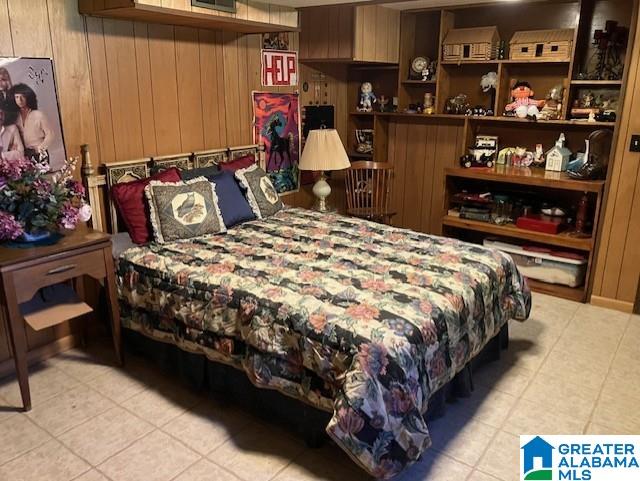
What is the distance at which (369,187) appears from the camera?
4445 mm

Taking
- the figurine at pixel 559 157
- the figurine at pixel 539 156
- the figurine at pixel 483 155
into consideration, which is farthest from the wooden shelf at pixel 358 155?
the figurine at pixel 559 157

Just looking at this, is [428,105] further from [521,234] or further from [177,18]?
[177,18]

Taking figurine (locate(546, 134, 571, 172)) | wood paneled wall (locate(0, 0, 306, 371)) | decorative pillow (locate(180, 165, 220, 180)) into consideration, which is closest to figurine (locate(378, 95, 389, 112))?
wood paneled wall (locate(0, 0, 306, 371))

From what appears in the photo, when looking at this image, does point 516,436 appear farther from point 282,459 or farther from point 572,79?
point 572,79

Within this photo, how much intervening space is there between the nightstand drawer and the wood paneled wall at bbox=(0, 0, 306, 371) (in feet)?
1.92

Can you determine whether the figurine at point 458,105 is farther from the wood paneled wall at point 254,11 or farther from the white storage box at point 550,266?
the wood paneled wall at point 254,11

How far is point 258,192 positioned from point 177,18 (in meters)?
1.15

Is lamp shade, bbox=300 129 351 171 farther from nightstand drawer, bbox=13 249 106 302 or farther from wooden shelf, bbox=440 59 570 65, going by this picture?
nightstand drawer, bbox=13 249 106 302

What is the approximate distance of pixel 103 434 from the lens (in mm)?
2314

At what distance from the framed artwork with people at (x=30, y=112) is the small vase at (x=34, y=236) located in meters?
0.48

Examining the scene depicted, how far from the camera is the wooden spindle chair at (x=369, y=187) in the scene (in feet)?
14.2

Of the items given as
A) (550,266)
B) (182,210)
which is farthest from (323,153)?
(550,266)

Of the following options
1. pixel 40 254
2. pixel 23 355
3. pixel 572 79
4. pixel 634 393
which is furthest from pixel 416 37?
pixel 23 355

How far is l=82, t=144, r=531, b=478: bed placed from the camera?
6.16ft
